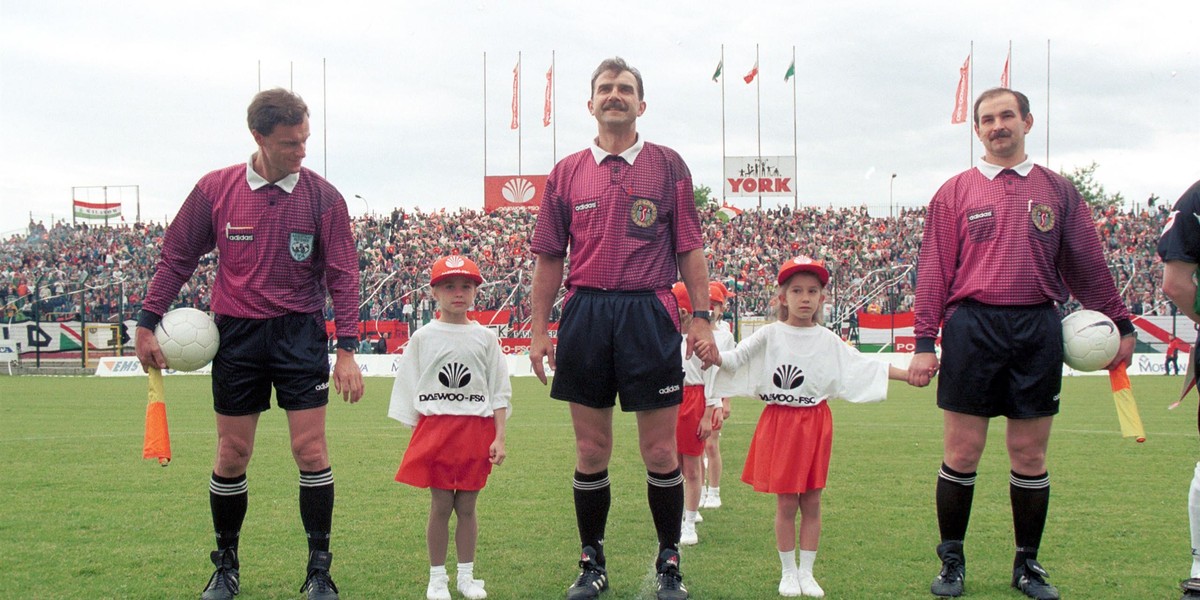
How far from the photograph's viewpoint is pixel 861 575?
5.05 m

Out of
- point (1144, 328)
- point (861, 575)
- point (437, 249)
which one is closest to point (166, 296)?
point (861, 575)

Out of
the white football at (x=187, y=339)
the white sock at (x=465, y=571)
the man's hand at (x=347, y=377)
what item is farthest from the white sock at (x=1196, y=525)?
the white football at (x=187, y=339)

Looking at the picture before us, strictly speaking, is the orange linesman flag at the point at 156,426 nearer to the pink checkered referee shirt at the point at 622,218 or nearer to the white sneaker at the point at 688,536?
the pink checkered referee shirt at the point at 622,218

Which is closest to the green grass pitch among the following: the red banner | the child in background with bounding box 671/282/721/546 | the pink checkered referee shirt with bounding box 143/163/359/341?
the child in background with bounding box 671/282/721/546

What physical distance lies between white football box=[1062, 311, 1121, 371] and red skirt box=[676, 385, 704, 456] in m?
2.28

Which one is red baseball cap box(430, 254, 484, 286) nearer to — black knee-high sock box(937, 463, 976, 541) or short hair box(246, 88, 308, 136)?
short hair box(246, 88, 308, 136)

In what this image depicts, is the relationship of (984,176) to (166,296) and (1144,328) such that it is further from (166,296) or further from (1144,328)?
(1144,328)

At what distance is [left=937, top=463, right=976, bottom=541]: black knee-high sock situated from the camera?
4777 millimetres

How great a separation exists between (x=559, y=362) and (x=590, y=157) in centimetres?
100

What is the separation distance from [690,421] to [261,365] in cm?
288

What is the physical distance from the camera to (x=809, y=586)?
4.69 meters

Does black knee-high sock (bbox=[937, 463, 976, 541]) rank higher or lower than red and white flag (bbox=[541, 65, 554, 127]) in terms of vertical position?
lower

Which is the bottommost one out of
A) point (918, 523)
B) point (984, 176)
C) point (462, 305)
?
point (918, 523)

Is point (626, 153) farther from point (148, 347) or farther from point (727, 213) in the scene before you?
point (727, 213)
